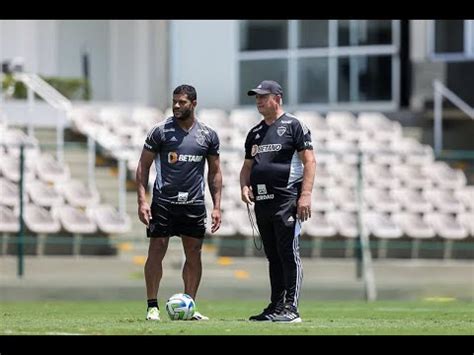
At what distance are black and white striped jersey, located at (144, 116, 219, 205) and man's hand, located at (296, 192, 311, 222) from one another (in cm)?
105

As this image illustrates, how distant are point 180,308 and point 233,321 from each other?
58cm

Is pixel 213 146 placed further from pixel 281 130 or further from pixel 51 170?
pixel 51 170

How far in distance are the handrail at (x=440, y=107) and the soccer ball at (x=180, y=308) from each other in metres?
16.2

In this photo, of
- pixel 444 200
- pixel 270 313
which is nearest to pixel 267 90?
pixel 270 313

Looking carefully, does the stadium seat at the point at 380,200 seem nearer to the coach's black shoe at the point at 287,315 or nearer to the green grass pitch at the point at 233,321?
the green grass pitch at the point at 233,321

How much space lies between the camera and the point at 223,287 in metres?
22.6

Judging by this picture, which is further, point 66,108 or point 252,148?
point 66,108

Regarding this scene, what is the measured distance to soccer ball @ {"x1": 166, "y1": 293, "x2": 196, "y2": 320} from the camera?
45.3ft

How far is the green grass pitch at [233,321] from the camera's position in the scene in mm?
12258

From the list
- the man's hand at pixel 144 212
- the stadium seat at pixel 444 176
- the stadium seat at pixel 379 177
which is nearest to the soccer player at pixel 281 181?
the man's hand at pixel 144 212

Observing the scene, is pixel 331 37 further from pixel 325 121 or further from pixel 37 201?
pixel 37 201

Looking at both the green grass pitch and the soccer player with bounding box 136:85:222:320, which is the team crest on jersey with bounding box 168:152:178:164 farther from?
the green grass pitch

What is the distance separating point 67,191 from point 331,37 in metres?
9.56
